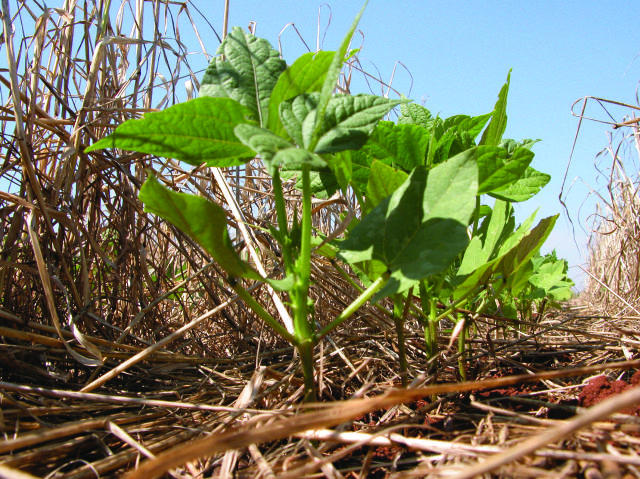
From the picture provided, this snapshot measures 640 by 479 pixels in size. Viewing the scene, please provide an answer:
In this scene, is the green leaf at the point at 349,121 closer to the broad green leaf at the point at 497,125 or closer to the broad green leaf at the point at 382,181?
the broad green leaf at the point at 382,181

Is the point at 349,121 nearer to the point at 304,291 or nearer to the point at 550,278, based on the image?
the point at 304,291

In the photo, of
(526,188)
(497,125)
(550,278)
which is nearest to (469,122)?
(497,125)

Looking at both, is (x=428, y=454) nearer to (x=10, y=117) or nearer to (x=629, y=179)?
(x=10, y=117)

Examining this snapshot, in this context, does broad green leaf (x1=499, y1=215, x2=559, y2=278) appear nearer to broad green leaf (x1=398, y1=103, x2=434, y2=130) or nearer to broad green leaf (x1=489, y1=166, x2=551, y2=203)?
broad green leaf (x1=489, y1=166, x2=551, y2=203)

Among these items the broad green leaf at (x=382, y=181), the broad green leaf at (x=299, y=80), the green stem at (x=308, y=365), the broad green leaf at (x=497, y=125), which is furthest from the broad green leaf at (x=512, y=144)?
the green stem at (x=308, y=365)

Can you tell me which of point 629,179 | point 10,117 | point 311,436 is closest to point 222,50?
point 311,436
